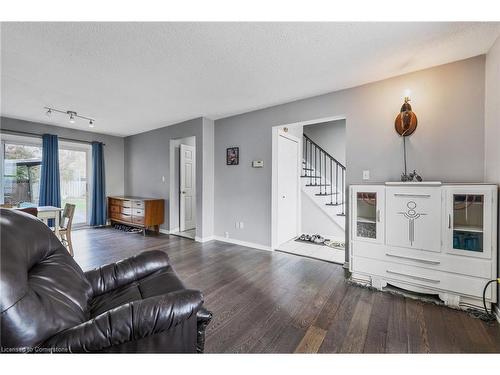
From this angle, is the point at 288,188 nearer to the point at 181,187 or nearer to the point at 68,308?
the point at 181,187

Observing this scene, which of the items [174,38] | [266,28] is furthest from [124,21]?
[266,28]

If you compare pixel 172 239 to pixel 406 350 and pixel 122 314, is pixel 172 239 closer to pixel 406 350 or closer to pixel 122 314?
pixel 122 314

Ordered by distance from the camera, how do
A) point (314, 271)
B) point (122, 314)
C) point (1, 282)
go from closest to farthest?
point (1, 282)
point (122, 314)
point (314, 271)

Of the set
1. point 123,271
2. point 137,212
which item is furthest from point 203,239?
point 123,271

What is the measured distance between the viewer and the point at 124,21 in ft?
5.37

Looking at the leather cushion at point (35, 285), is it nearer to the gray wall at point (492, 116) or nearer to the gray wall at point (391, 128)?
the gray wall at point (391, 128)

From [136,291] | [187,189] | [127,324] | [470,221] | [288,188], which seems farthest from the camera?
[187,189]

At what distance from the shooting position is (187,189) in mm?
5078

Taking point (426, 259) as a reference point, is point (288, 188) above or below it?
above

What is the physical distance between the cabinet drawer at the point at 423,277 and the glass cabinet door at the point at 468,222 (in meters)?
0.28

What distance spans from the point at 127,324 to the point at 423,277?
2470 millimetres

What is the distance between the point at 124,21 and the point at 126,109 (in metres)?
2.34

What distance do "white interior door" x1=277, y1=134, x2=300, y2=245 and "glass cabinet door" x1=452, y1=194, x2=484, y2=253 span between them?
2175 millimetres

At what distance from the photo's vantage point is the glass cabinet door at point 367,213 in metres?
2.32
